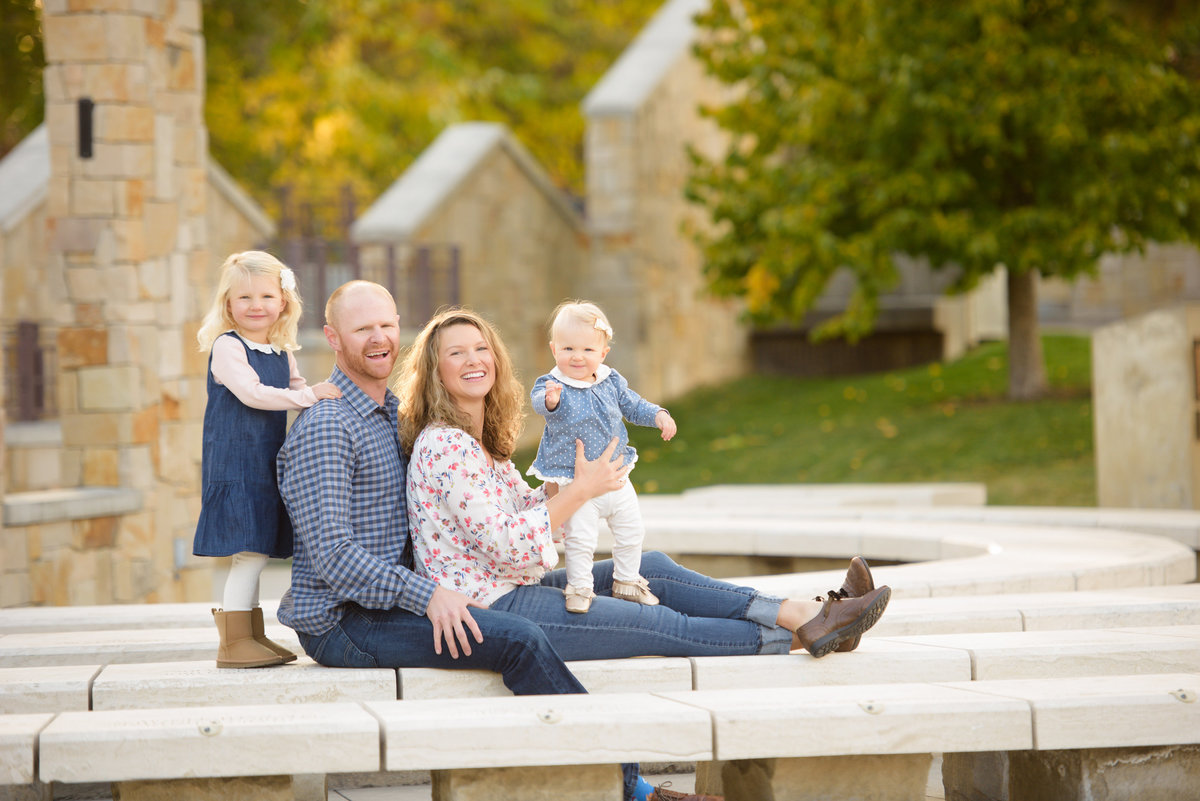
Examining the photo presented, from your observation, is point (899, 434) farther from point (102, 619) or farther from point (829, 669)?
point (829, 669)

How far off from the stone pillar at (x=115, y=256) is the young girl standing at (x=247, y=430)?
5.44 m

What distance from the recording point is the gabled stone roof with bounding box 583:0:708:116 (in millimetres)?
18406

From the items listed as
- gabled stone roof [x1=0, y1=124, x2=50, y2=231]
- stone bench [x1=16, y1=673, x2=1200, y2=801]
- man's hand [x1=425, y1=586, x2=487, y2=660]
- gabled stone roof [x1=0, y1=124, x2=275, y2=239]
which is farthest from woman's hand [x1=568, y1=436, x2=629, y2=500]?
gabled stone roof [x1=0, y1=124, x2=50, y2=231]

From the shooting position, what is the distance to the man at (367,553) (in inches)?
160

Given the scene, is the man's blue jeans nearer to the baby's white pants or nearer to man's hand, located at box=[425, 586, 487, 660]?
man's hand, located at box=[425, 586, 487, 660]

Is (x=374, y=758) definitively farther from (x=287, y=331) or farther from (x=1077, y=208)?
(x=1077, y=208)

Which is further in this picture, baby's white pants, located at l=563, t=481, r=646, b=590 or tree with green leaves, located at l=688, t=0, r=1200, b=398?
tree with green leaves, located at l=688, t=0, r=1200, b=398

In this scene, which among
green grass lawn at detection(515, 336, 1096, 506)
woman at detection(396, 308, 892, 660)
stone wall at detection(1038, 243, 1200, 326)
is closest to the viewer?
woman at detection(396, 308, 892, 660)

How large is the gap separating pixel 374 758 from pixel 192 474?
6.90m

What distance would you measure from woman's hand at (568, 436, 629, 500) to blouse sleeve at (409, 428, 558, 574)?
0.17m

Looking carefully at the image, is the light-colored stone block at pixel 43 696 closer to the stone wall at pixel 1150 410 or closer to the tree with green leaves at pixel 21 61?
the stone wall at pixel 1150 410

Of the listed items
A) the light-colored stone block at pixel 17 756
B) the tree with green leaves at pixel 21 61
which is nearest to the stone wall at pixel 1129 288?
the tree with green leaves at pixel 21 61

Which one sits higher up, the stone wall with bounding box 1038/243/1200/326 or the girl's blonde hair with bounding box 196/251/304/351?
the stone wall with bounding box 1038/243/1200/326

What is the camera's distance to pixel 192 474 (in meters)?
10.2
